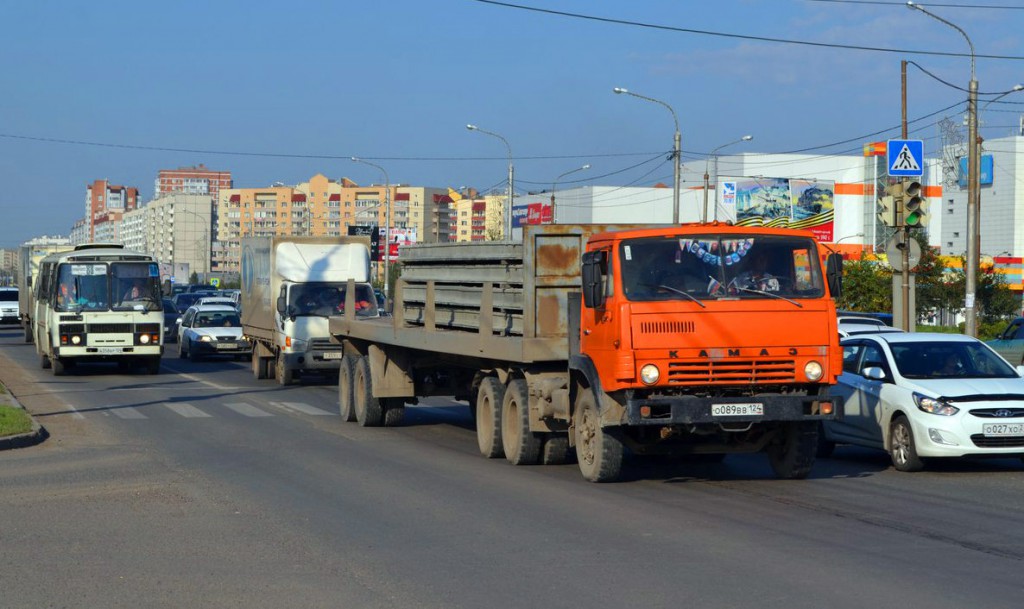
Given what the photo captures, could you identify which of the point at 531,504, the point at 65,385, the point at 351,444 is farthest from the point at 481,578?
the point at 65,385

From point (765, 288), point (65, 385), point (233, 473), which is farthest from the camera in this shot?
point (65, 385)

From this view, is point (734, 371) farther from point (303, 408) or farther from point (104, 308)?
→ point (104, 308)

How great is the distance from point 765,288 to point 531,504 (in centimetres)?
296

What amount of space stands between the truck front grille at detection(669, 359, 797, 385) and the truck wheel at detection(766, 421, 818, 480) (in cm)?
96

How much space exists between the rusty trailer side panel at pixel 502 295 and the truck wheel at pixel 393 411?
80.4 inches

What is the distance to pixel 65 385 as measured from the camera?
2739cm

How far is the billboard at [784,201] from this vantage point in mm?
88250

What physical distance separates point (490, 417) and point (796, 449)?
365 centimetres

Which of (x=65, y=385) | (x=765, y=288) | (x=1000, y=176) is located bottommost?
(x=65, y=385)

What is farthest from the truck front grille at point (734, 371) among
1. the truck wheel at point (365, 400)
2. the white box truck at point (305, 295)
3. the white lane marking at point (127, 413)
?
the white box truck at point (305, 295)

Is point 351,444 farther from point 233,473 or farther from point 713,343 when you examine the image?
point 713,343

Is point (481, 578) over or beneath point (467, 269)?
beneath

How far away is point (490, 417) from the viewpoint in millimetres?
14695

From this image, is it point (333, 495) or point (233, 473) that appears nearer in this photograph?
point (333, 495)
